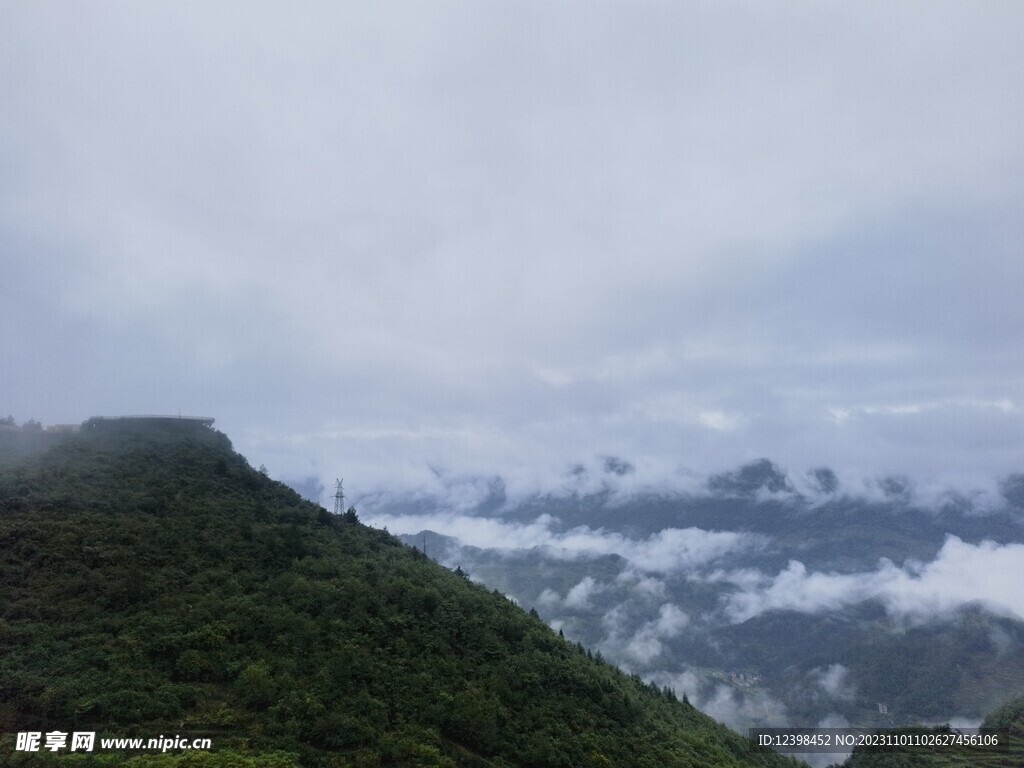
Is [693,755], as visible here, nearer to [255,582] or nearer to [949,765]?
[255,582]

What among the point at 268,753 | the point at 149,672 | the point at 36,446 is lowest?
the point at 268,753

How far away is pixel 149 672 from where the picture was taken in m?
36.0

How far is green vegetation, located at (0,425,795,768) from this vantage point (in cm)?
3331

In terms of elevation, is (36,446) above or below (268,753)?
above

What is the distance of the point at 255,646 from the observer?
133ft

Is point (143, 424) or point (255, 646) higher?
point (143, 424)

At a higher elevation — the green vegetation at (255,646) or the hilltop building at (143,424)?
the hilltop building at (143,424)

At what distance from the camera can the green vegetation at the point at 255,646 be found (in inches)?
1312

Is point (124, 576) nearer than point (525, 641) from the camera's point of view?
Yes

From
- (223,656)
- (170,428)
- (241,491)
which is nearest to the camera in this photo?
(223,656)

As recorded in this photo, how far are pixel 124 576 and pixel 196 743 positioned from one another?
17.7 metres

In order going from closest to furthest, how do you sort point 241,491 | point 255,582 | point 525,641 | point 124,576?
1. point 124,576
2. point 255,582
3. point 525,641
4. point 241,491

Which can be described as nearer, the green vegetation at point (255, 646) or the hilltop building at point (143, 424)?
the green vegetation at point (255, 646)

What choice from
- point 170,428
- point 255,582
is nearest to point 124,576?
point 255,582
